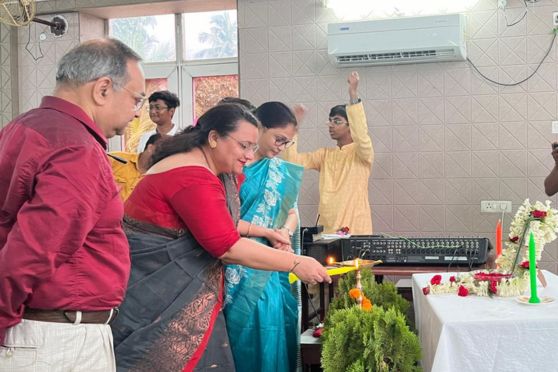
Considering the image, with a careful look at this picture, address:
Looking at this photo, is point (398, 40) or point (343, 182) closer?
point (343, 182)

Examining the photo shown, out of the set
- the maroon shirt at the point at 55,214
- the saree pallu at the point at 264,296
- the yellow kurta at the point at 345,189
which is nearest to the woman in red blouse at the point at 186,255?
the saree pallu at the point at 264,296

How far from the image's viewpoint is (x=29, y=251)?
1.34m

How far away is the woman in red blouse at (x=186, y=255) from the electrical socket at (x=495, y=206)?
3.37 metres

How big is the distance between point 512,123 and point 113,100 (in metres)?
4.23

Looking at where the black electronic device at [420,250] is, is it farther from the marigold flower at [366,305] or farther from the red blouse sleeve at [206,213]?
the red blouse sleeve at [206,213]

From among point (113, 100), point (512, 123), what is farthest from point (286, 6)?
point (113, 100)

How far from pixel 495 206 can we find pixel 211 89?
8.56 ft

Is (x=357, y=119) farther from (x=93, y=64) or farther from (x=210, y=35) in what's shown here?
(x=93, y=64)

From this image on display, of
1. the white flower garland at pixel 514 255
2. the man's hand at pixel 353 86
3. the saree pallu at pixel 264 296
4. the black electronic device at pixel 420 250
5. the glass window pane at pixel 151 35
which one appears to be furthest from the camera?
the glass window pane at pixel 151 35

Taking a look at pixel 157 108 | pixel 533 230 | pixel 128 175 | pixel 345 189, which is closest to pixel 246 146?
pixel 533 230

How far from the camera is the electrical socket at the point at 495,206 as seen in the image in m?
5.24

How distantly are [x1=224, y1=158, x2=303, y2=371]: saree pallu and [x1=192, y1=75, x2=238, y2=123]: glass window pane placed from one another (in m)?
3.41

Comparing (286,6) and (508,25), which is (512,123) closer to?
(508,25)

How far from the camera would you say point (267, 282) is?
269cm
